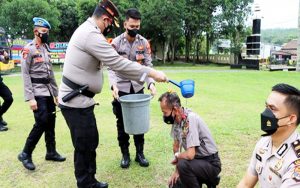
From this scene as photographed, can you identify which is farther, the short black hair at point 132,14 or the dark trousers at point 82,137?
the short black hair at point 132,14

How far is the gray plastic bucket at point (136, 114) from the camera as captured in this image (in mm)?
4174

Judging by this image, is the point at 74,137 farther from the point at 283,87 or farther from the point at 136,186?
the point at 283,87

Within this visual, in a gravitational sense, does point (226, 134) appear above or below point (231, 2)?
below

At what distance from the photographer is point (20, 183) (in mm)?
4438

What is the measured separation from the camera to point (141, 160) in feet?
16.3

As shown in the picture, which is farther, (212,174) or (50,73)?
(50,73)

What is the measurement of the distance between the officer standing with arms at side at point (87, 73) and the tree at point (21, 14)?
26.0 metres

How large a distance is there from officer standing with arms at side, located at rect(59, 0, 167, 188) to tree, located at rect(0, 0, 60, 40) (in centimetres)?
2600

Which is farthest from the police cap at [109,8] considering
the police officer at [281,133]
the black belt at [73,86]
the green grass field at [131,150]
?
the green grass field at [131,150]

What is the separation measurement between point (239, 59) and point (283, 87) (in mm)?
32202

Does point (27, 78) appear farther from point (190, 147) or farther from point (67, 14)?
point (67, 14)

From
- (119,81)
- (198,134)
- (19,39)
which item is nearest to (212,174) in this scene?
(198,134)

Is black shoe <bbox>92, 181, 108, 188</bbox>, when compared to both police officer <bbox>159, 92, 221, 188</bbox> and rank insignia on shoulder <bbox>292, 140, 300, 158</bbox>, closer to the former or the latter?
police officer <bbox>159, 92, 221, 188</bbox>

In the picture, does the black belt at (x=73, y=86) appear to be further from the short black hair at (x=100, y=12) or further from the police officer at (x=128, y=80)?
the police officer at (x=128, y=80)
